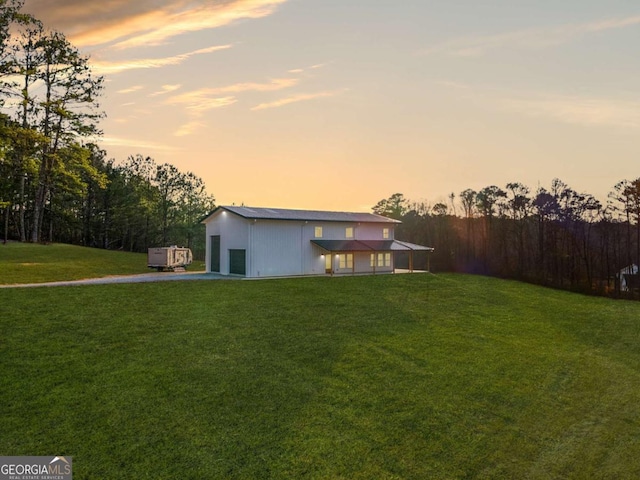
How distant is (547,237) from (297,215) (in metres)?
30.4

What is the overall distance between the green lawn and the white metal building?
7389 mm

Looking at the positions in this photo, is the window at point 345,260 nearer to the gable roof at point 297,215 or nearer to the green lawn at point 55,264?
the gable roof at point 297,215

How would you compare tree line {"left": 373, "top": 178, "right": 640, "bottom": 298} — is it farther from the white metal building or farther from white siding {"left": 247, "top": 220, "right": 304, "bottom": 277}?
white siding {"left": 247, "top": 220, "right": 304, "bottom": 277}

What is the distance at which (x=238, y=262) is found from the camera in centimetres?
2770

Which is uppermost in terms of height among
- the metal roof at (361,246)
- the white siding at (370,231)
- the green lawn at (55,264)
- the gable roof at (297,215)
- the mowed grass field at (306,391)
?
the gable roof at (297,215)

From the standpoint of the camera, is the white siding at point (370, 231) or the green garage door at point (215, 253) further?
the white siding at point (370, 231)

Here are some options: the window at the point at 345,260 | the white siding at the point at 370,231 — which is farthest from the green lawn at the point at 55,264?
the white siding at the point at 370,231

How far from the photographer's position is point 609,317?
68.5ft

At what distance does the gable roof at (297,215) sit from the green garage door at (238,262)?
2.74m

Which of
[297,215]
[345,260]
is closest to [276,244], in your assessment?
[297,215]

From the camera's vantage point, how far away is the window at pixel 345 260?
3033 cm

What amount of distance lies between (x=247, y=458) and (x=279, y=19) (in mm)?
19020

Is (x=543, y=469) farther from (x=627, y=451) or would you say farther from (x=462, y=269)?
(x=462, y=269)

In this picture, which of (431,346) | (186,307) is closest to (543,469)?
(431,346)
